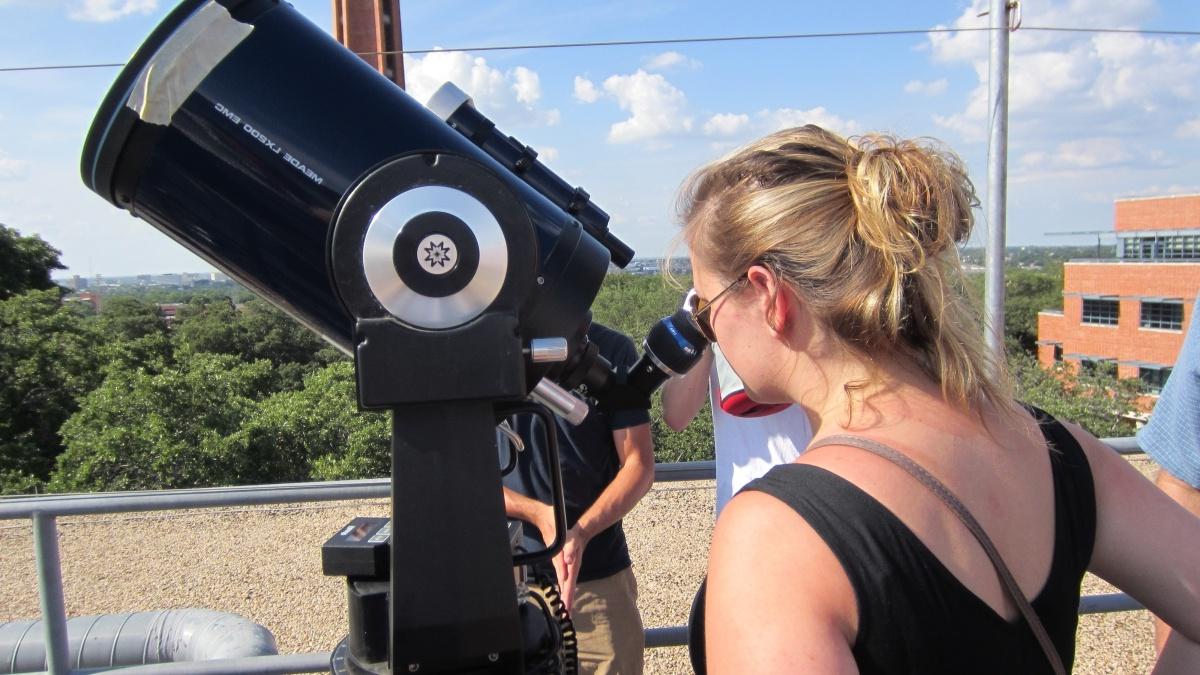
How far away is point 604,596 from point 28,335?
20.7 m

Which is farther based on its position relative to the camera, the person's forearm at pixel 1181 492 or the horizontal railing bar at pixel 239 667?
the horizontal railing bar at pixel 239 667

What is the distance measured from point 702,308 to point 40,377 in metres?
21.5

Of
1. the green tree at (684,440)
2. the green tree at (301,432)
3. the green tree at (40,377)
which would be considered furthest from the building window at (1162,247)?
the green tree at (40,377)

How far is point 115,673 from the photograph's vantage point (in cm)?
208

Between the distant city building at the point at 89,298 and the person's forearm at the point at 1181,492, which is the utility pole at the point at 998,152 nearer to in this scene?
the person's forearm at the point at 1181,492

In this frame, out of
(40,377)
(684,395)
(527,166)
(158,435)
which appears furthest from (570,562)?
(40,377)

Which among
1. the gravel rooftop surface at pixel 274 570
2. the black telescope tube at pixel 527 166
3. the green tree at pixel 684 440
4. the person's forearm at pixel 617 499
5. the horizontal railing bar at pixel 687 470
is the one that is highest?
the black telescope tube at pixel 527 166

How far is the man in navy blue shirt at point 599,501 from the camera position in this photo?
2.31m

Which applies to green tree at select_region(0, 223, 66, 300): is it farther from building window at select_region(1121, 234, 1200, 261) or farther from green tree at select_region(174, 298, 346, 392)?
building window at select_region(1121, 234, 1200, 261)

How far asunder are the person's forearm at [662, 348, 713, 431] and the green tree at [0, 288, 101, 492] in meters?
19.2

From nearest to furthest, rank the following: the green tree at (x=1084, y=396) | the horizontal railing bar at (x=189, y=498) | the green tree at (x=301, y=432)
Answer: the horizontal railing bar at (x=189, y=498) < the green tree at (x=301, y=432) < the green tree at (x=1084, y=396)

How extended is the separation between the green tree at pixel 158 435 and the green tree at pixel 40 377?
7.02 metres

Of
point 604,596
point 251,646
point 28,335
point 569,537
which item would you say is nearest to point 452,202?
point 569,537

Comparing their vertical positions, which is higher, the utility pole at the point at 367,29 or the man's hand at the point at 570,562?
the utility pole at the point at 367,29
